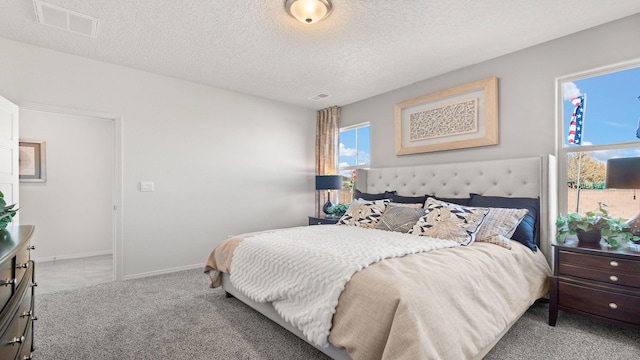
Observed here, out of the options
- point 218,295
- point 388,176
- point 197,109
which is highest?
point 197,109

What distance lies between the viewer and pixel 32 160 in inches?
175

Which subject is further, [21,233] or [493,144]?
[493,144]

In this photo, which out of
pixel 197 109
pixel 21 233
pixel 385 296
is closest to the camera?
pixel 385 296

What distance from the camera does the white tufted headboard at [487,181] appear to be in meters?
2.71

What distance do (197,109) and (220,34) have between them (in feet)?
5.11

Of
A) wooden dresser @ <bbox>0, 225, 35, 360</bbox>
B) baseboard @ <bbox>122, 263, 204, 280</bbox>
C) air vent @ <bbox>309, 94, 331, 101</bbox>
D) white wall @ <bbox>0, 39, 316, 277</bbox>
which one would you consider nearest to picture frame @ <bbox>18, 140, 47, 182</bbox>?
white wall @ <bbox>0, 39, 316, 277</bbox>

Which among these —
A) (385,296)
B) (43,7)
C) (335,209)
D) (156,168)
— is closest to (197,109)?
(156,168)

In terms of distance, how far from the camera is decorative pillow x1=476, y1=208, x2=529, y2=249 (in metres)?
2.43

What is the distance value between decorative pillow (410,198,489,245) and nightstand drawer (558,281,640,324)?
2.40 feet

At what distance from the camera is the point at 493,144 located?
326 cm

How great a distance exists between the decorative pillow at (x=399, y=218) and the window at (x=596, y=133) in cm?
137

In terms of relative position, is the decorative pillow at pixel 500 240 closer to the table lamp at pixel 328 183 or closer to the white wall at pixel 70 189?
the table lamp at pixel 328 183

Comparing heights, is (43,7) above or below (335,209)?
above

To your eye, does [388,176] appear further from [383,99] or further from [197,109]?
[197,109]
